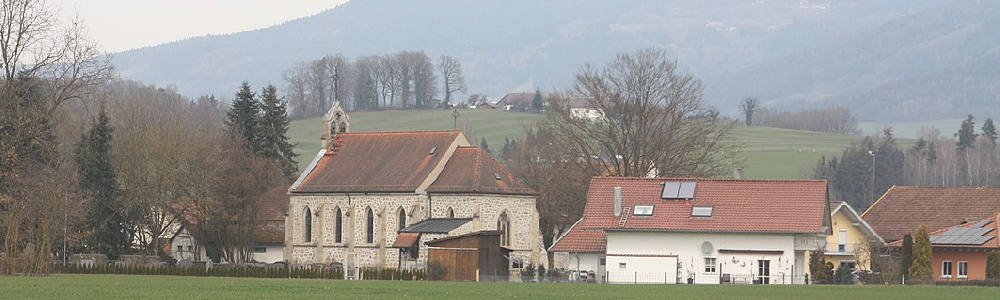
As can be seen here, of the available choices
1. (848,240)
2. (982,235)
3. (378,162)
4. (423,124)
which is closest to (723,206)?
(848,240)

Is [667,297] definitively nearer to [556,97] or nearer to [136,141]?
[556,97]

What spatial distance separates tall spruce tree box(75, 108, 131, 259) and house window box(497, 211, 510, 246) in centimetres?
1589

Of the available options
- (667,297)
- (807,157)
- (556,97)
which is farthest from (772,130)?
(667,297)

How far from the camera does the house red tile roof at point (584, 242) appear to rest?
2499 inches

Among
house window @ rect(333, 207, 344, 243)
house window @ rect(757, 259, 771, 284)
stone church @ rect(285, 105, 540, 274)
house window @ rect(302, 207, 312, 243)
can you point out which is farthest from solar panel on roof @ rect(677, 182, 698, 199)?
house window @ rect(302, 207, 312, 243)

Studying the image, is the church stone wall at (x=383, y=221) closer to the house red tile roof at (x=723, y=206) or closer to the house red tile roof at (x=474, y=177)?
the house red tile roof at (x=474, y=177)

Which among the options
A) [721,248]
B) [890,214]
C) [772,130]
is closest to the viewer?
[721,248]

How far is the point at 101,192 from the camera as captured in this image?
7219 centimetres

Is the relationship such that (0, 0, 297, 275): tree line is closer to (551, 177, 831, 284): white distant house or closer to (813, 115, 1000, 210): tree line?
(551, 177, 831, 284): white distant house

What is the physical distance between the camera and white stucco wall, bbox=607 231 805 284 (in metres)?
60.7

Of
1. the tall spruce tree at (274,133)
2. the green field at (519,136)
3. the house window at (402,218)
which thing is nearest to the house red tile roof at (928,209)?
the house window at (402,218)

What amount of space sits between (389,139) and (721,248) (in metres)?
20.8

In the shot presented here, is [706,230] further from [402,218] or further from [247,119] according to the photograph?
[247,119]

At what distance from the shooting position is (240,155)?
8012cm
